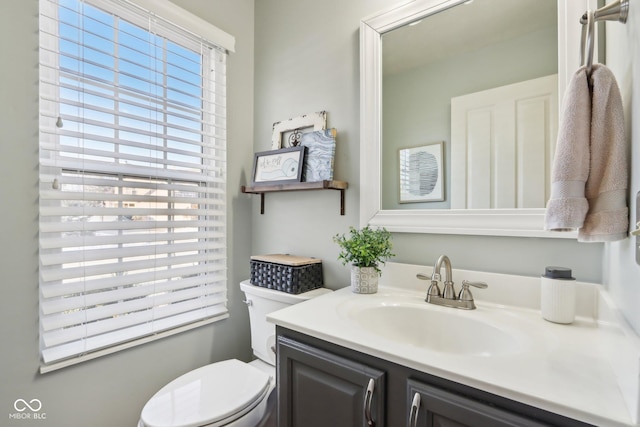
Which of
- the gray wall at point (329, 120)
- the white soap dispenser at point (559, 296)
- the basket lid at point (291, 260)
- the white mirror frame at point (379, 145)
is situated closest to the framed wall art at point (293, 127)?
the gray wall at point (329, 120)

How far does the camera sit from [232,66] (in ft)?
5.71

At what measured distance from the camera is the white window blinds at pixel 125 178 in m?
1.15

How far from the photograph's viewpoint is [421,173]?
4.09 ft

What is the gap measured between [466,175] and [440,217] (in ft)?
0.60

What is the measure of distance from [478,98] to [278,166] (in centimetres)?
96

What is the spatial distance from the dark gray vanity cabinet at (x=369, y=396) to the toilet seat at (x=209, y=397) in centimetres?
23

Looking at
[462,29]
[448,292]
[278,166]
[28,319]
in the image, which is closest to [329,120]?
[278,166]

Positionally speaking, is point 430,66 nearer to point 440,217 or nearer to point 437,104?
point 437,104

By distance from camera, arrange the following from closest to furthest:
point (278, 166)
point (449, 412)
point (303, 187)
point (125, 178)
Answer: point (449, 412)
point (125, 178)
point (303, 187)
point (278, 166)

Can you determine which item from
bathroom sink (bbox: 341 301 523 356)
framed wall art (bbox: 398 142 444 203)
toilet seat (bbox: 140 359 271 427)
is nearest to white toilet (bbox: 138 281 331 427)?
toilet seat (bbox: 140 359 271 427)

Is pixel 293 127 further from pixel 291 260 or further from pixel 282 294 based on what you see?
pixel 282 294

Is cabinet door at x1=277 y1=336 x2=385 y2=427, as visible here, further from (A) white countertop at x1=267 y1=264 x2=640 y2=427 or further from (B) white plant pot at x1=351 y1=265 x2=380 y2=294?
(B) white plant pot at x1=351 y1=265 x2=380 y2=294

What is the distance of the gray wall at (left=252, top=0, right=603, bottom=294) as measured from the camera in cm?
113

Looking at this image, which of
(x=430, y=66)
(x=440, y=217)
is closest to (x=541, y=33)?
(x=430, y=66)
